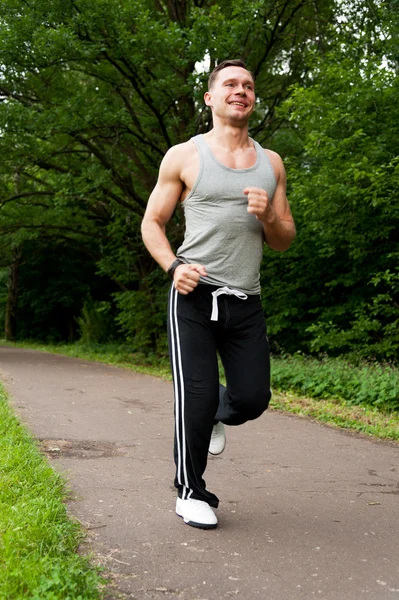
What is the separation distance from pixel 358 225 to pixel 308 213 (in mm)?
931

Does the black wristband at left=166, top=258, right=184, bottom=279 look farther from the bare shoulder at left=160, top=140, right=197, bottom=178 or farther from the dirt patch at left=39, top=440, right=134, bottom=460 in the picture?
the dirt patch at left=39, top=440, right=134, bottom=460

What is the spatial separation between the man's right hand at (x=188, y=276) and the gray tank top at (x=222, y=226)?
A: 0.62ft

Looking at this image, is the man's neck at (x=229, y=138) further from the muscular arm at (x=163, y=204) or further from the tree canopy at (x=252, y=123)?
the tree canopy at (x=252, y=123)

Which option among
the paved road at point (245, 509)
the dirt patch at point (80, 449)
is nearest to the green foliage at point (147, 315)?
the paved road at point (245, 509)

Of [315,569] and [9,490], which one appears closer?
[315,569]

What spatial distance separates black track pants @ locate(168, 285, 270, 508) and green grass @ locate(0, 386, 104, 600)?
659 millimetres

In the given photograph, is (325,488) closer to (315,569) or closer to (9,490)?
(315,569)

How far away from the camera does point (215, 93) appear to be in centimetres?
376

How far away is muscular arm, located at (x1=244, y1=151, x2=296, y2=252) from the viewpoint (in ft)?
10.9

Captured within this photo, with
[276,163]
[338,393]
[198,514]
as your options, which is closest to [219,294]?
[276,163]

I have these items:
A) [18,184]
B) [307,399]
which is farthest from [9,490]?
[18,184]

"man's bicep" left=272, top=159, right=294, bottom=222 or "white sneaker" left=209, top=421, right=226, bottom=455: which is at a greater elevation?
"man's bicep" left=272, top=159, right=294, bottom=222

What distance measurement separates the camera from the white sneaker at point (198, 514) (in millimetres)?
3410

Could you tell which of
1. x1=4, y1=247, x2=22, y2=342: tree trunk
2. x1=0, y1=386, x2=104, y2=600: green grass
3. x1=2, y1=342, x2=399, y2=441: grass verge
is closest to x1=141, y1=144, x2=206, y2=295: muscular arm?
x1=0, y1=386, x2=104, y2=600: green grass
